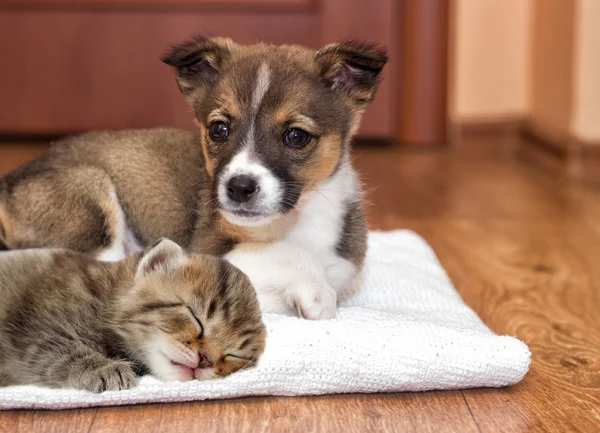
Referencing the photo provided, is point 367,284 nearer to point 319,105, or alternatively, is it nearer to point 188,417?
point 319,105

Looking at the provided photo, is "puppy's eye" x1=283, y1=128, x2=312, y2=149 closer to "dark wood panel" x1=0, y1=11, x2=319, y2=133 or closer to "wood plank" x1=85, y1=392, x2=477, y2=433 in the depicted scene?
"wood plank" x1=85, y1=392, x2=477, y2=433

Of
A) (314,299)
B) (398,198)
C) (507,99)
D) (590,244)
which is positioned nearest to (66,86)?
(398,198)

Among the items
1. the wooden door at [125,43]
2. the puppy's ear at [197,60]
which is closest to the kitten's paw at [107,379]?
the puppy's ear at [197,60]

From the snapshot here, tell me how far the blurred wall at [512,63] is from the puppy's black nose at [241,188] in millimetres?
3292

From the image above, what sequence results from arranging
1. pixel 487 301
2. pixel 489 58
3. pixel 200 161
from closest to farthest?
pixel 200 161 → pixel 487 301 → pixel 489 58

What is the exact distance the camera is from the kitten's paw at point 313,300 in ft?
7.09

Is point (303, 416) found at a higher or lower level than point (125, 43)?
lower

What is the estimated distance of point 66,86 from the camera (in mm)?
5398

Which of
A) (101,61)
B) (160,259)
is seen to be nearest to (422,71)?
(101,61)

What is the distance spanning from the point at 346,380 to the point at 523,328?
757 mm

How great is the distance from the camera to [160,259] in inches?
79.4

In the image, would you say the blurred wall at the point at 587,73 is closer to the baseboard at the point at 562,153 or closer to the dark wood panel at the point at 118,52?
the baseboard at the point at 562,153

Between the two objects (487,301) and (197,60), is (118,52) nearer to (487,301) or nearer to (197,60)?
(197,60)

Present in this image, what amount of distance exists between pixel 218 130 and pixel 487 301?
1032 mm
